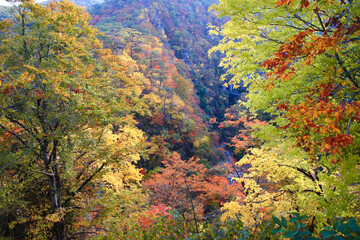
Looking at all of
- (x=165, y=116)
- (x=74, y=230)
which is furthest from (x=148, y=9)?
(x=74, y=230)

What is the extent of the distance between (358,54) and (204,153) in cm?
1881

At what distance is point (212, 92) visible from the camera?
38.0 m

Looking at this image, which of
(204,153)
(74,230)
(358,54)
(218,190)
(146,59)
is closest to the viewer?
(358,54)

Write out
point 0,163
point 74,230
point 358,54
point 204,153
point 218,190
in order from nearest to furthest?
point 358,54
point 0,163
point 74,230
point 218,190
point 204,153

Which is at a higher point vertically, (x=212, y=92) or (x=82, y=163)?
(x=212, y=92)

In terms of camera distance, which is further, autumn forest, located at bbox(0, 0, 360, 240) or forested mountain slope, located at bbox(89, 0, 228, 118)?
forested mountain slope, located at bbox(89, 0, 228, 118)

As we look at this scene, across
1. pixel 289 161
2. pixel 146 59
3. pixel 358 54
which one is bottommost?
pixel 289 161

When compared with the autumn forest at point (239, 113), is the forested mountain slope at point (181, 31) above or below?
above

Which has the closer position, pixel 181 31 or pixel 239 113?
pixel 239 113

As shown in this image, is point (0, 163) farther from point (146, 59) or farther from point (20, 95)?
point (146, 59)

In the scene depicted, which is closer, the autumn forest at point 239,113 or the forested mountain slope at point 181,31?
the autumn forest at point 239,113

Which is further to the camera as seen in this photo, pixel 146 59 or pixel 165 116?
pixel 146 59

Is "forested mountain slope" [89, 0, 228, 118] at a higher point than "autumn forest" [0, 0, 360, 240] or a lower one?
higher

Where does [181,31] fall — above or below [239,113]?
above
